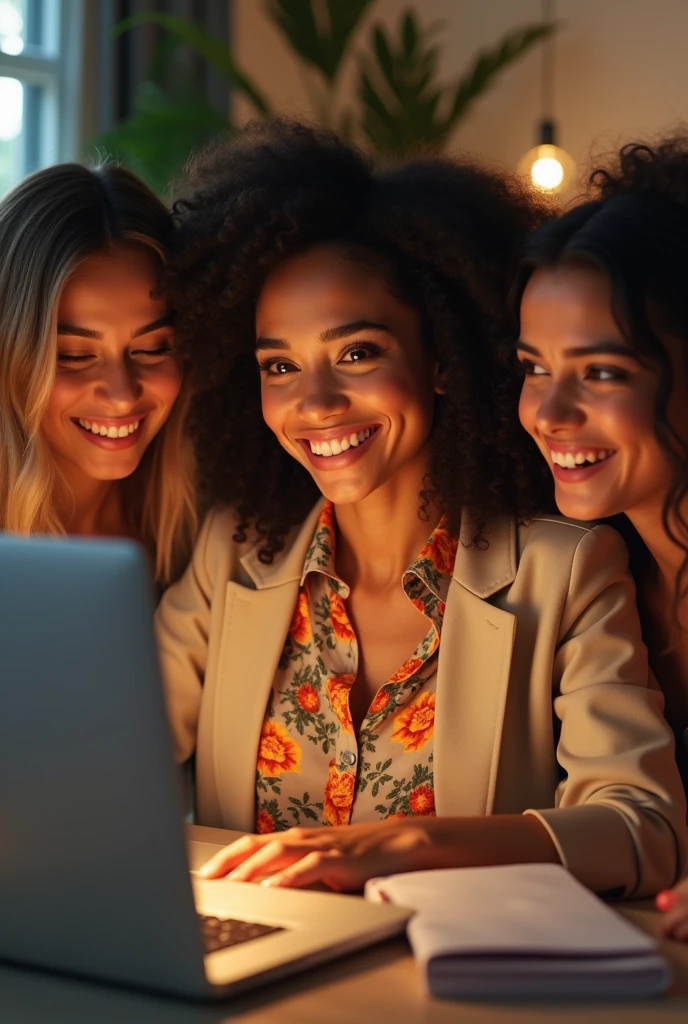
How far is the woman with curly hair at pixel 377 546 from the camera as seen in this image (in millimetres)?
1729

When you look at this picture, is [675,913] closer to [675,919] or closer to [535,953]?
[675,919]

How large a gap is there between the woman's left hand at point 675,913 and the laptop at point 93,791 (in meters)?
0.35

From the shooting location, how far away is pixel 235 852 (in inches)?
52.6

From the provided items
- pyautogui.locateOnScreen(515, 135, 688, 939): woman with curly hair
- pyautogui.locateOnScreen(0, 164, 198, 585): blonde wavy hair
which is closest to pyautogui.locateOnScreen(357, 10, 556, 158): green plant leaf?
pyautogui.locateOnScreen(0, 164, 198, 585): blonde wavy hair

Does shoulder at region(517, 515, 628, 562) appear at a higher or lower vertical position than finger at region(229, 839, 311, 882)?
higher

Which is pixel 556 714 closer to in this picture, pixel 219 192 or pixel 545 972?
pixel 545 972

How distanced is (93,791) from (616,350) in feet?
3.07

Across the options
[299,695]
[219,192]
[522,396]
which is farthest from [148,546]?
[522,396]

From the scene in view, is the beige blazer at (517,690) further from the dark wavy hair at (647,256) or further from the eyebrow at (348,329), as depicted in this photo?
the eyebrow at (348,329)

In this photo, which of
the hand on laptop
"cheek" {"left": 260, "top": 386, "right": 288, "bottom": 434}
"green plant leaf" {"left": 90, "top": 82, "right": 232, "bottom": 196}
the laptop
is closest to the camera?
the laptop

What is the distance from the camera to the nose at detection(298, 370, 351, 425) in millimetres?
1856

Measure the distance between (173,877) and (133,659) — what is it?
172 mm

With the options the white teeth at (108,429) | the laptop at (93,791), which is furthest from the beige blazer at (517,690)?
the laptop at (93,791)

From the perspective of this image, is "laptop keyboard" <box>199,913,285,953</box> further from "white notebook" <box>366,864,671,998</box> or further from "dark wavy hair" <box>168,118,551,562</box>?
"dark wavy hair" <box>168,118,551,562</box>
